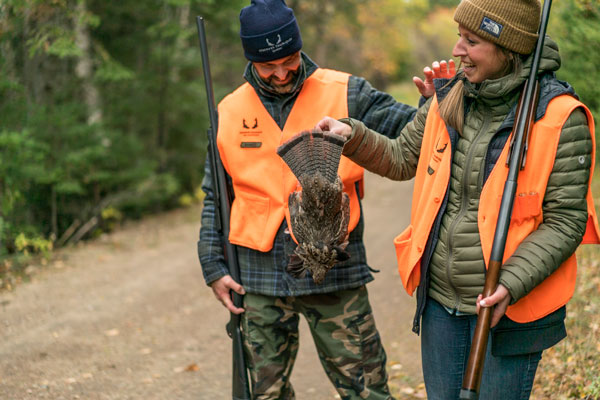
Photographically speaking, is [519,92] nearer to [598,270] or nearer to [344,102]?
[344,102]

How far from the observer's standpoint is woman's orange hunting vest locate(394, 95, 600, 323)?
270 cm

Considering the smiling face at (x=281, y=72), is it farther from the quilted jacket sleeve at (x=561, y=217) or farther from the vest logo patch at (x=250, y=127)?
the quilted jacket sleeve at (x=561, y=217)

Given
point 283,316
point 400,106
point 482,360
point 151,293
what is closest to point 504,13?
point 400,106

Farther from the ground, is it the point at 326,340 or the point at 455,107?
the point at 455,107

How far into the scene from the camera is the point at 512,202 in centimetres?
269

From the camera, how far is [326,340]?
385 cm

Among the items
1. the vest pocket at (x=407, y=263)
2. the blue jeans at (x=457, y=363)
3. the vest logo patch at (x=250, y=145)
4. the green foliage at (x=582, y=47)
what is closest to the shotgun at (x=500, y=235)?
the blue jeans at (x=457, y=363)

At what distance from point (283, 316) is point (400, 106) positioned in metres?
1.49

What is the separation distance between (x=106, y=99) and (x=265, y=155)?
402 inches

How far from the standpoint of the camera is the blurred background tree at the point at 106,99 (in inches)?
359

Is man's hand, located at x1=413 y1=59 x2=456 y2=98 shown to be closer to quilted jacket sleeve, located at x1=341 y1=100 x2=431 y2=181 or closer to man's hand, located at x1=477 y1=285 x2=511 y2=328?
quilted jacket sleeve, located at x1=341 y1=100 x2=431 y2=181

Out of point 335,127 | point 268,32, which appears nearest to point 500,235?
point 335,127

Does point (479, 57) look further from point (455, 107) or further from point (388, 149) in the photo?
point (388, 149)

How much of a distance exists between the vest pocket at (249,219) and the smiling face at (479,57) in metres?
1.45
